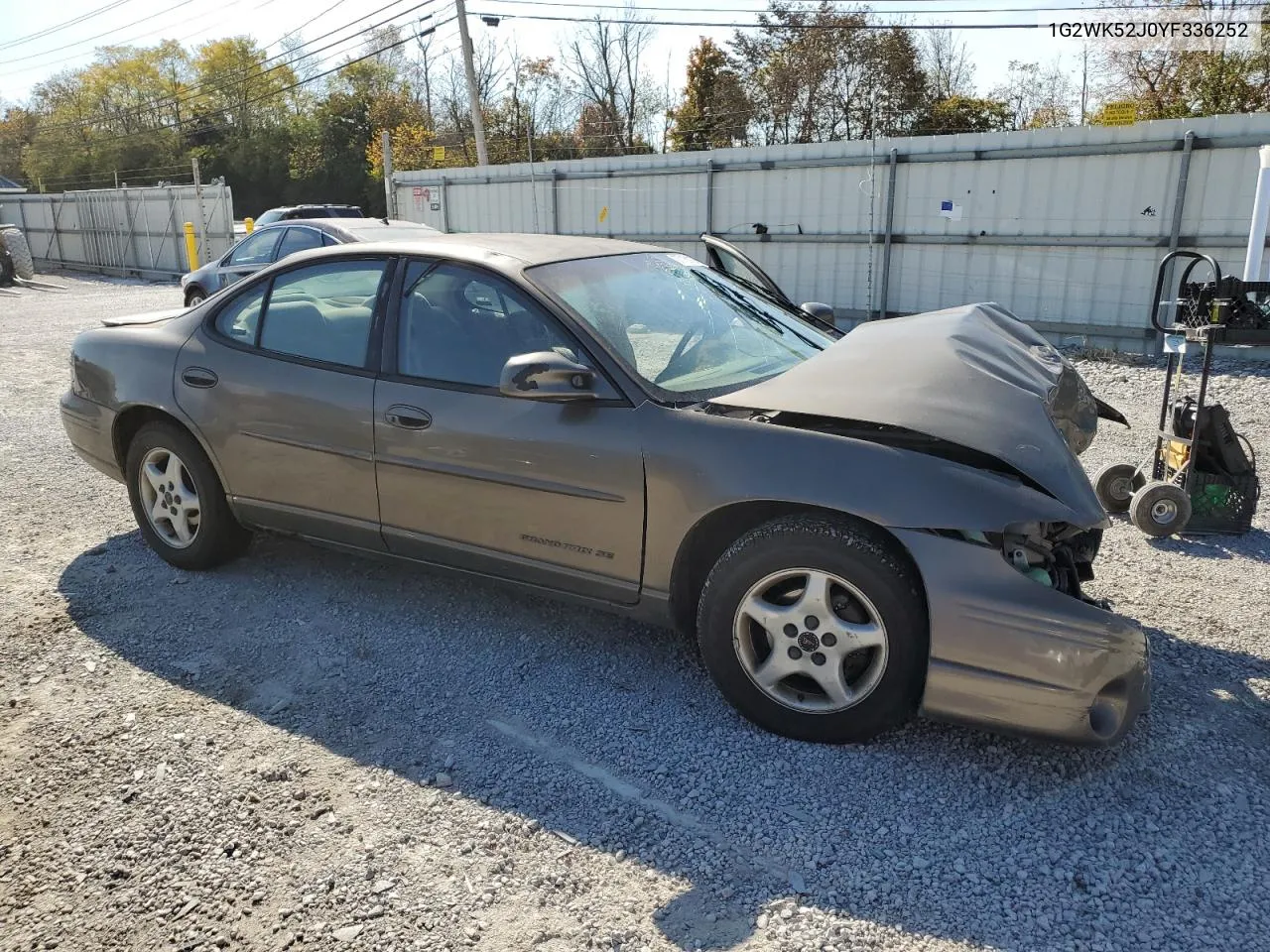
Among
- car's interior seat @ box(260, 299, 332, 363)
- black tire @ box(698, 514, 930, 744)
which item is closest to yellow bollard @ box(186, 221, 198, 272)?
car's interior seat @ box(260, 299, 332, 363)

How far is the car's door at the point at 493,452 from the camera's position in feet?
10.4

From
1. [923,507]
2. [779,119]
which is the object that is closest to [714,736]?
[923,507]

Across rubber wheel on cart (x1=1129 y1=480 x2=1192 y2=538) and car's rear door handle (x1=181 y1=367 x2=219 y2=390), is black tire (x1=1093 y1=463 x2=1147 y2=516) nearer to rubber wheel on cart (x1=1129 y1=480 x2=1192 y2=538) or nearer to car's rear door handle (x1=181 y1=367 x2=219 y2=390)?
rubber wheel on cart (x1=1129 y1=480 x2=1192 y2=538)

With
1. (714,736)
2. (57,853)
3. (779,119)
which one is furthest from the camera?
(779,119)

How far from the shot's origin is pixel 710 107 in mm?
36969

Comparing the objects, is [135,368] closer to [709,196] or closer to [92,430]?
[92,430]

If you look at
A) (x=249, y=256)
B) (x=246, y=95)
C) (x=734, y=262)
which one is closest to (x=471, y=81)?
(x=249, y=256)

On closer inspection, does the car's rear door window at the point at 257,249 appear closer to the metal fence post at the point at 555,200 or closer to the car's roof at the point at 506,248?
the metal fence post at the point at 555,200

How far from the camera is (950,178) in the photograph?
11.6 metres

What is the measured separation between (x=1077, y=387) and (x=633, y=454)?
1.81 meters

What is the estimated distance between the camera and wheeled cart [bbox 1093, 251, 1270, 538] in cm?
456

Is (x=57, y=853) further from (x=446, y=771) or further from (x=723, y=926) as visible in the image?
(x=723, y=926)

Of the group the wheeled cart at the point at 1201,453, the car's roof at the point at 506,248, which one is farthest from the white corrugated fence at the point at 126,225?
the wheeled cart at the point at 1201,453

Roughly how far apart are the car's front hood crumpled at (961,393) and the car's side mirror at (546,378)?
0.48 meters
